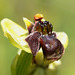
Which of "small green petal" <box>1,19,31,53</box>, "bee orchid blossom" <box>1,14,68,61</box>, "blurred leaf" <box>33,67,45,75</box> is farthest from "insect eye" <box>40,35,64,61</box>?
"blurred leaf" <box>33,67,45,75</box>

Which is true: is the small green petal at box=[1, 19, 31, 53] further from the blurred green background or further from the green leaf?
the blurred green background

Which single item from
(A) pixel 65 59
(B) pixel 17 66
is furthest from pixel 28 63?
(A) pixel 65 59

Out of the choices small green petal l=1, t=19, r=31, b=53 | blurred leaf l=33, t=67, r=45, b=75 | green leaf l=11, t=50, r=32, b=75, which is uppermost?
small green petal l=1, t=19, r=31, b=53

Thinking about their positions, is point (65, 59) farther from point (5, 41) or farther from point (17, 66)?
point (17, 66)

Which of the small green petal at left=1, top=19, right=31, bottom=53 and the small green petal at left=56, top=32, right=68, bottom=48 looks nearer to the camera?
the small green petal at left=1, top=19, right=31, bottom=53

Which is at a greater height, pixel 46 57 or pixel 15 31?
pixel 15 31

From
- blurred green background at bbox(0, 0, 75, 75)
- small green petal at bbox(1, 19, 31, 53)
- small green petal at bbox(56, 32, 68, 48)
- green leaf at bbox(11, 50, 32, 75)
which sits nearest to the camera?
small green petal at bbox(1, 19, 31, 53)
